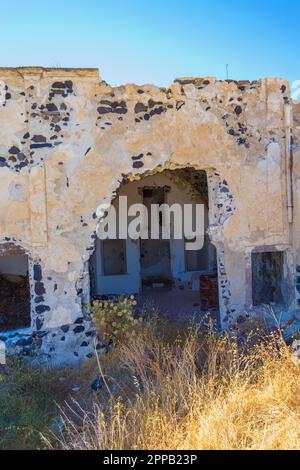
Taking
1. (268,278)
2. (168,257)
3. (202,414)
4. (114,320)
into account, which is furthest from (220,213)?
(168,257)

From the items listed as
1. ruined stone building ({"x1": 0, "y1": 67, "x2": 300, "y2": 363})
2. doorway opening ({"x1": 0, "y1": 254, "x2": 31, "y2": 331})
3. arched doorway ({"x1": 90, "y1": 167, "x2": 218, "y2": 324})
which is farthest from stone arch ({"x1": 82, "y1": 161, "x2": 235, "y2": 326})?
doorway opening ({"x1": 0, "y1": 254, "x2": 31, "y2": 331})

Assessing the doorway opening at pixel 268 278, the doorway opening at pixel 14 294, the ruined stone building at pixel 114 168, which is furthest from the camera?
the doorway opening at pixel 14 294

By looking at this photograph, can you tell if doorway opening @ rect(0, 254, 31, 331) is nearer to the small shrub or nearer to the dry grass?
the small shrub

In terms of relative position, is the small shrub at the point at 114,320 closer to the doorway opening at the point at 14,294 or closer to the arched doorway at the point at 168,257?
the doorway opening at the point at 14,294

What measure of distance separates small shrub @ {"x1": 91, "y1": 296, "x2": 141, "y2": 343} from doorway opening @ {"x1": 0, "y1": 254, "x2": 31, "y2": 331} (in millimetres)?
2016

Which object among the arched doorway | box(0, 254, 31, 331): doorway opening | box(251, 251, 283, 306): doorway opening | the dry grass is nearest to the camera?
the dry grass

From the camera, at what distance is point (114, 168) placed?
21.4ft

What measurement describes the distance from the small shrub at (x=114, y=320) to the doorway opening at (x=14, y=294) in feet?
6.61

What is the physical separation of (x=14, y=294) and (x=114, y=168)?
15.5ft

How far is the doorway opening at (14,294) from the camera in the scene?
27.5 feet

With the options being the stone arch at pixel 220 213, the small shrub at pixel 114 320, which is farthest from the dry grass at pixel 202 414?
the stone arch at pixel 220 213

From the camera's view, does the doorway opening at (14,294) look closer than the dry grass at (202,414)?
No

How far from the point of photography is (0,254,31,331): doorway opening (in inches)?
330

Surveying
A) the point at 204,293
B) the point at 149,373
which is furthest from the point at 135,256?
the point at 149,373
